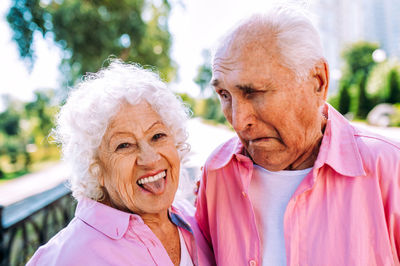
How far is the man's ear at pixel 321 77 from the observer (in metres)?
1.42

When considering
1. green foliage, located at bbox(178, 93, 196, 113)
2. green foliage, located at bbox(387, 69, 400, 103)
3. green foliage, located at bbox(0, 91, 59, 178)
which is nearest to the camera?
green foliage, located at bbox(178, 93, 196, 113)

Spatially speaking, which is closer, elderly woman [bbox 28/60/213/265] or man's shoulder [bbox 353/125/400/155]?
man's shoulder [bbox 353/125/400/155]

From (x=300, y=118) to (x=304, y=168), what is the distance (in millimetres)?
317

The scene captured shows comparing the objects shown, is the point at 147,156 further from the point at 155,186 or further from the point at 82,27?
the point at 82,27

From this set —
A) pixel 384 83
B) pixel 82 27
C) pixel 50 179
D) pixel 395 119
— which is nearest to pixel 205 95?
pixel 384 83

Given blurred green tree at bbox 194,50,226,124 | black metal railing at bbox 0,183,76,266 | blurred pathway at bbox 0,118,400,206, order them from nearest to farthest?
1. black metal railing at bbox 0,183,76,266
2. blurred pathway at bbox 0,118,400,206
3. blurred green tree at bbox 194,50,226,124

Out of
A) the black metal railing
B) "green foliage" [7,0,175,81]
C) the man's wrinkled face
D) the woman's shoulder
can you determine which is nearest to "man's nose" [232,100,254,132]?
the man's wrinkled face

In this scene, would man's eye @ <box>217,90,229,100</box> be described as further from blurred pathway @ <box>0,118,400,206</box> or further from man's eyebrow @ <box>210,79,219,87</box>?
blurred pathway @ <box>0,118,400,206</box>

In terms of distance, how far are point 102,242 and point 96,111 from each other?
70 cm

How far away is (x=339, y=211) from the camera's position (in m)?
1.40

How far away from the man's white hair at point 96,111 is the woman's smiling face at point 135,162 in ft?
0.17

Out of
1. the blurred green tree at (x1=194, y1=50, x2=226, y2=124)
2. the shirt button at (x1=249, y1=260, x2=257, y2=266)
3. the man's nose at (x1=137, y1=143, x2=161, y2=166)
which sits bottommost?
the blurred green tree at (x1=194, y1=50, x2=226, y2=124)

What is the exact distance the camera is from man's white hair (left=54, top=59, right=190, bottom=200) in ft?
5.64

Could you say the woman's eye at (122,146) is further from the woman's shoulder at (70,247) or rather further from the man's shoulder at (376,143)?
the man's shoulder at (376,143)
